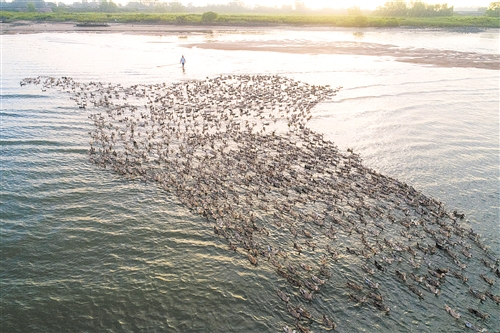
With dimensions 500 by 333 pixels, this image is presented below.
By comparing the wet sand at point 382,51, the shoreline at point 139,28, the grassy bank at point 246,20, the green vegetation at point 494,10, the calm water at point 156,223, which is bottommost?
the calm water at point 156,223

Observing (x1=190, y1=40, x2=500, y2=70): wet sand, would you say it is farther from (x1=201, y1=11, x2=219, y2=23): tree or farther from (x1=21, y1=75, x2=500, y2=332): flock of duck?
(x1=201, y1=11, x2=219, y2=23): tree

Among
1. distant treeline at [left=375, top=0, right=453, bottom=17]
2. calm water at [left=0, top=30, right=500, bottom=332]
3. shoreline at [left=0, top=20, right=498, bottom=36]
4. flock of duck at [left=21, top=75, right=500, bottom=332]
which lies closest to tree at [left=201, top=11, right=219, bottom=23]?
shoreline at [left=0, top=20, right=498, bottom=36]

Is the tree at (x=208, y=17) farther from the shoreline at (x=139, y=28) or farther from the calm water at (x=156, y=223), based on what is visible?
the calm water at (x=156, y=223)

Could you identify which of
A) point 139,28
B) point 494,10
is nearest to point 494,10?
point 494,10

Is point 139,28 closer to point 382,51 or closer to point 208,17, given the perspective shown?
point 208,17

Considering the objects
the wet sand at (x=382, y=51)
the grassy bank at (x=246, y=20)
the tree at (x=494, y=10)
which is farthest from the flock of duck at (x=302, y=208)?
the tree at (x=494, y=10)
